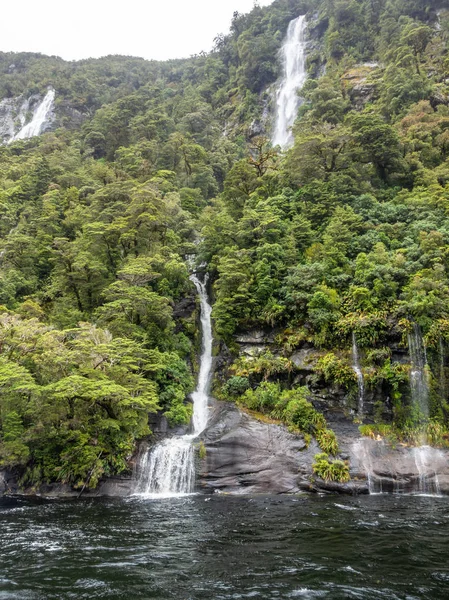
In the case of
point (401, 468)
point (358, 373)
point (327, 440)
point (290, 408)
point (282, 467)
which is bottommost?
point (282, 467)

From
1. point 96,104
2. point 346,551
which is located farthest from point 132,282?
point 96,104

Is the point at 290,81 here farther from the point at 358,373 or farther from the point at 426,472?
the point at 426,472

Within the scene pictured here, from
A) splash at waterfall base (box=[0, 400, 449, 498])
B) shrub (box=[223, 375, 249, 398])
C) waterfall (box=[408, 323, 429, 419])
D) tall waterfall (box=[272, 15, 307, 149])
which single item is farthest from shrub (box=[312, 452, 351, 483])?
tall waterfall (box=[272, 15, 307, 149])

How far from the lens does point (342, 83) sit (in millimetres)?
53875

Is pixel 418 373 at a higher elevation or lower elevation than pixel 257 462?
higher

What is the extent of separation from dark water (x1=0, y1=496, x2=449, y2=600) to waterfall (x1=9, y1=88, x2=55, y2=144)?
74.3 m

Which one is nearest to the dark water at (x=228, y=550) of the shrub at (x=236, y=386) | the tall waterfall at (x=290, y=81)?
the shrub at (x=236, y=386)

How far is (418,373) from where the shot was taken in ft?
70.6

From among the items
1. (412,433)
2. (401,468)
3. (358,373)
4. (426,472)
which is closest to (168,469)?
(401,468)

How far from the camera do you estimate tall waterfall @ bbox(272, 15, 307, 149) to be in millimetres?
59625

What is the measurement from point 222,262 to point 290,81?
5335 centimetres

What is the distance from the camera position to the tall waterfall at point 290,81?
59.6 meters

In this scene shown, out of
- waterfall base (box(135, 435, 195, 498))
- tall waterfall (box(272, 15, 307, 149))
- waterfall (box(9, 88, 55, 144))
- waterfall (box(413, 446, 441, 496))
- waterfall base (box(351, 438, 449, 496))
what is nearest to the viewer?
waterfall (box(413, 446, 441, 496))

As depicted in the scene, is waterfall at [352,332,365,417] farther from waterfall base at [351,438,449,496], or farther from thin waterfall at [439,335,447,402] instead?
thin waterfall at [439,335,447,402]
